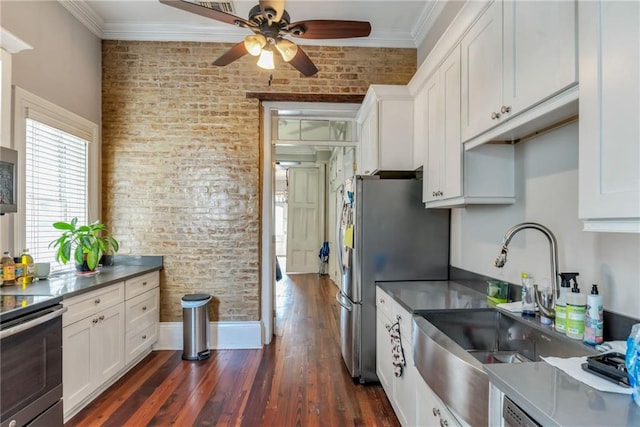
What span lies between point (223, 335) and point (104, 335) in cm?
114

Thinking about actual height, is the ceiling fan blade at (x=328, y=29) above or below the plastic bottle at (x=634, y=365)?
above

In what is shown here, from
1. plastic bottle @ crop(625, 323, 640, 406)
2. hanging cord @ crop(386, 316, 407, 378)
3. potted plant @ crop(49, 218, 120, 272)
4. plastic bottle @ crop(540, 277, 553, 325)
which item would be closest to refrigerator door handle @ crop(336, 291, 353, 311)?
hanging cord @ crop(386, 316, 407, 378)

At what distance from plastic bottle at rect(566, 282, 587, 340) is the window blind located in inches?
132

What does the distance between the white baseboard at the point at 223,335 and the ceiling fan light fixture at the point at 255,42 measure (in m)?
2.53

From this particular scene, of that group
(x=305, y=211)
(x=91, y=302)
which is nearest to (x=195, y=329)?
(x=91, y=302)

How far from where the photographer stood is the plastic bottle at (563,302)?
1.32 metres

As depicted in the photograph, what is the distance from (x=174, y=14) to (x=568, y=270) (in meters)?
3.60

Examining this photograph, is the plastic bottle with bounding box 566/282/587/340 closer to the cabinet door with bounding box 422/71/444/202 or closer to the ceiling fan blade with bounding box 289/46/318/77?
the cabinet door with bounding box 422/71/444/202

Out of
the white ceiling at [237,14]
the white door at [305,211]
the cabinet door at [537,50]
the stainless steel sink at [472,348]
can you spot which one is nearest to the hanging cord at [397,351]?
the stainless steel sink at [472,348]

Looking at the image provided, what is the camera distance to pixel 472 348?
5.59 ft

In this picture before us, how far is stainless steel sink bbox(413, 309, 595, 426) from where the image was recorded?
1.10m

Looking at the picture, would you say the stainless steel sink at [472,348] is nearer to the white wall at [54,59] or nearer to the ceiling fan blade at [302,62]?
the ceiling fan blade at [302,62]

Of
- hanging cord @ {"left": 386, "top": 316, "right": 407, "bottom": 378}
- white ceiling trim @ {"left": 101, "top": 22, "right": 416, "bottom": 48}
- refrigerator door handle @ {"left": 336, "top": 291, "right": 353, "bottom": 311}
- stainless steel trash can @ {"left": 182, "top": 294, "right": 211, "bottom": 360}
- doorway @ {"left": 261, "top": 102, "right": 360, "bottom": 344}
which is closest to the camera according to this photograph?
hanging cord @ {"left": 386, "top": 316, "right": 407, "bottom": 378}

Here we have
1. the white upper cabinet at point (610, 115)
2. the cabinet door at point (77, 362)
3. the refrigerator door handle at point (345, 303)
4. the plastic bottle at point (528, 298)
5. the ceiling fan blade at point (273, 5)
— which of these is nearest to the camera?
the white upper cabinet at point (610, 115)
